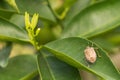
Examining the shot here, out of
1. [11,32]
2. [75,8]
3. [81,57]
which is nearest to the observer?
[81,57]

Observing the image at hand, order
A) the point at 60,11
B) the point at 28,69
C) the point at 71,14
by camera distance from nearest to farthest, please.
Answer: the point at 28,69 < the point at 71,14 < the point at 60,11

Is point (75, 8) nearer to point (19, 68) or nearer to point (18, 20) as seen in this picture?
point (18, 20)

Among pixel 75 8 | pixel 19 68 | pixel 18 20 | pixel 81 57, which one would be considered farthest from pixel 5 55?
pixel 75 8

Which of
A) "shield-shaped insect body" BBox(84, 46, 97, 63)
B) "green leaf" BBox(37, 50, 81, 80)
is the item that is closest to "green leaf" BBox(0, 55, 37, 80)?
"green leaf" BBox(37, 50, 81, 80)

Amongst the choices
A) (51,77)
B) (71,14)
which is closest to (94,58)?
(51,77)

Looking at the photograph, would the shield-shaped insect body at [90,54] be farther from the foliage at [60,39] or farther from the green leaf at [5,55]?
the green leaf at [5,55]

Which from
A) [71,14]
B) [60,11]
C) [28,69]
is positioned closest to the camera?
[28,69]

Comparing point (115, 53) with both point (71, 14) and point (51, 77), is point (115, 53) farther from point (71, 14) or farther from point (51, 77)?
point (51, 77)

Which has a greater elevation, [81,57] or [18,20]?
[18,20]
